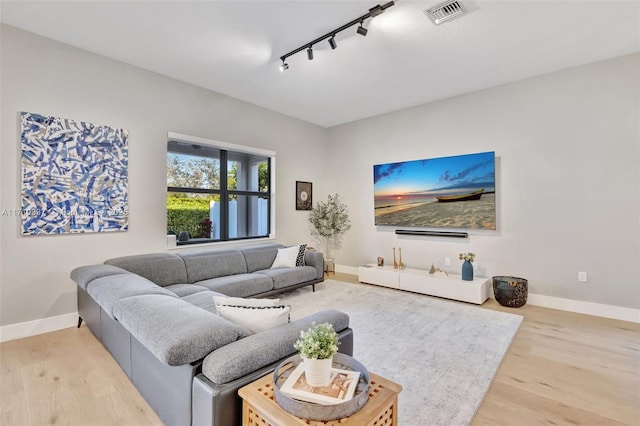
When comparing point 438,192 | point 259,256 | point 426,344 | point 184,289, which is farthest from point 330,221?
point 426,344

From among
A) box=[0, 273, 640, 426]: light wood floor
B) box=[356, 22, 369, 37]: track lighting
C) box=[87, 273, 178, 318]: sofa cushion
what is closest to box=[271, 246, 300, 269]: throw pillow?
box=[87, 273, 178, 318]: sofa cushion

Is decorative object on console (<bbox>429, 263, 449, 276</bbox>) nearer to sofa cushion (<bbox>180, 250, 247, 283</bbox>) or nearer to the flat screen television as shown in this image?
the flat screen television

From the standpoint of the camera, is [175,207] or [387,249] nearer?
[175,207]

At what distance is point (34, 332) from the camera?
9.72 feet

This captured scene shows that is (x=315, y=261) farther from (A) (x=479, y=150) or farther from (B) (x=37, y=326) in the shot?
(B) (x=37, y=326)

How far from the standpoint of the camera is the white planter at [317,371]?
3.88ft

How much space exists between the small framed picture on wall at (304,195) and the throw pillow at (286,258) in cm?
138

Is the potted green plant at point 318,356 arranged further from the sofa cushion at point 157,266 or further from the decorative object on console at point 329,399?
the sofa cushion at point 157,266

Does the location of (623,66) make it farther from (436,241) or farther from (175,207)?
(175,207)

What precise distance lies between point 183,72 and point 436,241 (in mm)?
4354

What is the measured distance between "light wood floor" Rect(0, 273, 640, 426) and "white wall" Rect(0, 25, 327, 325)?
1.84ft

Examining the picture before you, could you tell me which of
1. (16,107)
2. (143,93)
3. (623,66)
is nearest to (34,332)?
(16,107)

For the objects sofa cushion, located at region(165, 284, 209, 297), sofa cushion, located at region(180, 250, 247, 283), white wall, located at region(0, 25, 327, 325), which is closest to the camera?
white wall, located at region(0, 25, 327, 325)

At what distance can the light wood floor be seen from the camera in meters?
1.81
